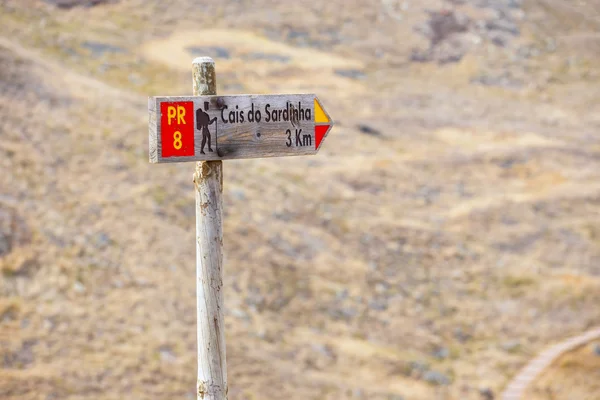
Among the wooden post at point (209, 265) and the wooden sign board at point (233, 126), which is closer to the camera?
the wooden sign board at point (233, 126)

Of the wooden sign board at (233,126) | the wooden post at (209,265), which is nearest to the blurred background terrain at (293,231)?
the wooden post at (209,265)

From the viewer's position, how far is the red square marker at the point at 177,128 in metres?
3.58

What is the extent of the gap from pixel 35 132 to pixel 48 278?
4.98 meters

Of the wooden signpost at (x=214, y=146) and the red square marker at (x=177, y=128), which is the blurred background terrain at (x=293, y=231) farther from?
the red square marker at (x=177, y=128)

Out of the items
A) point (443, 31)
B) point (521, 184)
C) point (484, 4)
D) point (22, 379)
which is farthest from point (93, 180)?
point (484, 4)

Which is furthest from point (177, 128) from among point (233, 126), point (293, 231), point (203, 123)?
point (293, 231)

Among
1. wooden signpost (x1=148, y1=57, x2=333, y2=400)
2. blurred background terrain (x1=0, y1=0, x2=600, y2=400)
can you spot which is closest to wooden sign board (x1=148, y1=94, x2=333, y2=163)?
wooden signpost (x1=148, y1=57, x2=333, y2=400)

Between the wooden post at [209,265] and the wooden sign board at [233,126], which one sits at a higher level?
the wooden sign board at [233,126]

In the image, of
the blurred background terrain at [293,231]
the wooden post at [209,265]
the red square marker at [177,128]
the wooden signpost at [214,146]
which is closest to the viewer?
the red square marker at [177,128]

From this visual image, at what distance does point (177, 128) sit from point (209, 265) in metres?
0.76

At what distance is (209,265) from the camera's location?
3.86 m

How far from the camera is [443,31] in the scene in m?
37.8

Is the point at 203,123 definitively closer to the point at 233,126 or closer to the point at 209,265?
the point at 233,126

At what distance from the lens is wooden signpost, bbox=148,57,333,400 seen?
369 centimetres
